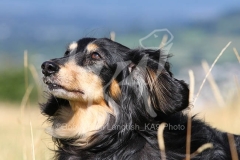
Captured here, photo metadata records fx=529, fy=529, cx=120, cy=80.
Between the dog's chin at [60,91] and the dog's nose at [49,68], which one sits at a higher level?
the dog's nose at [49,68]

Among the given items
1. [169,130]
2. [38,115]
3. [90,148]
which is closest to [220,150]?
[169,130]

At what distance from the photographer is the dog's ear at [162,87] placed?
518 centimetres

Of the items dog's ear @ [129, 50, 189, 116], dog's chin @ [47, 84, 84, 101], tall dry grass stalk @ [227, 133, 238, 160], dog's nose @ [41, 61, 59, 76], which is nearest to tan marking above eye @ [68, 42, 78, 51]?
dog's nose @ [41, 61, 59, 76]

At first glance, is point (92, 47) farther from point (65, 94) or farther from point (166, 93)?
point (166, 93)

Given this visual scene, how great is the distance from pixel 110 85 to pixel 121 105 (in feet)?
0.76

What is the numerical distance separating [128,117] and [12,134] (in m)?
4.91

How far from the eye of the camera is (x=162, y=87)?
5.24 metres

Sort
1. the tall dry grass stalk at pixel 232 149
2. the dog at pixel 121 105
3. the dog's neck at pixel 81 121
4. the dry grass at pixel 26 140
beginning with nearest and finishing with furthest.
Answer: the tall dry grass stalk at pixel 232 149 → the dog at pixel 121 105 → the dog's neck at pixel 81 121 → the dry grass at pixel 26 140

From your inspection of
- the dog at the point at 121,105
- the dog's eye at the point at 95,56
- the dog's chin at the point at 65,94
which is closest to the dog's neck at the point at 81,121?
the dog at the point at 121,105

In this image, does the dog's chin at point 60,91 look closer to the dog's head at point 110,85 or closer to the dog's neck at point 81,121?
the dog's head at point 110,85

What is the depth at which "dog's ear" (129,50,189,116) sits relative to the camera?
5.18 meters

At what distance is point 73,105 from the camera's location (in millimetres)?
5594

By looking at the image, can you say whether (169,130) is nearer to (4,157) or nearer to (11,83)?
(4,157)

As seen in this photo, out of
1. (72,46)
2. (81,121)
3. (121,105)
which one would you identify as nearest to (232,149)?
(121,105)
